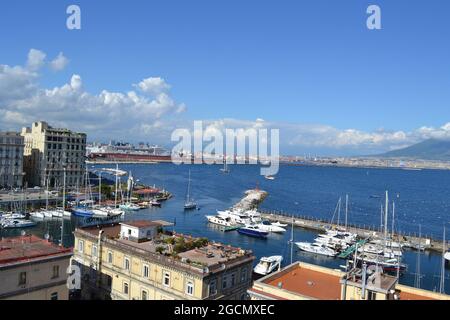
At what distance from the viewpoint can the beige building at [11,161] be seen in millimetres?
66625

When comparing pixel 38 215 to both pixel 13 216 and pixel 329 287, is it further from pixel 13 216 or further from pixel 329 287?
pixel 329 287

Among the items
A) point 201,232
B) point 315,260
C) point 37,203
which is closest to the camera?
point 315,260

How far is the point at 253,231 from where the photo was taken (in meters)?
51.4

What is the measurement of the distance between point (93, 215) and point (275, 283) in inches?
1699

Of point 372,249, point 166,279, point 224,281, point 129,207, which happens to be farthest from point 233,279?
point 129,207

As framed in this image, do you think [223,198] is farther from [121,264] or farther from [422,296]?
[422,296]

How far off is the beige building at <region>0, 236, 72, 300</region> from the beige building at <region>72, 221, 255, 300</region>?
327cm

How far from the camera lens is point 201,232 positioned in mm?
53000

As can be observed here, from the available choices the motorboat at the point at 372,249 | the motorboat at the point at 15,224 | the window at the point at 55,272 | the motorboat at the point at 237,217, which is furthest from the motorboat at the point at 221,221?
the window at the point at 55,272

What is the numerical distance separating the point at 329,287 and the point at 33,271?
12.7 m

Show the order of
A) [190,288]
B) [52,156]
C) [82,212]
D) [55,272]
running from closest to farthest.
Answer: [55,272]
[190,288]
[82,212]
[52,156]

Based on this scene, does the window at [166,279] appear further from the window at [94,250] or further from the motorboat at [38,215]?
the motorboat at [38,215]

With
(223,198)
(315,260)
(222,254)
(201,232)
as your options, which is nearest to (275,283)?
(222,254)

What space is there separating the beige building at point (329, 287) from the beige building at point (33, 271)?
898 centimetres
